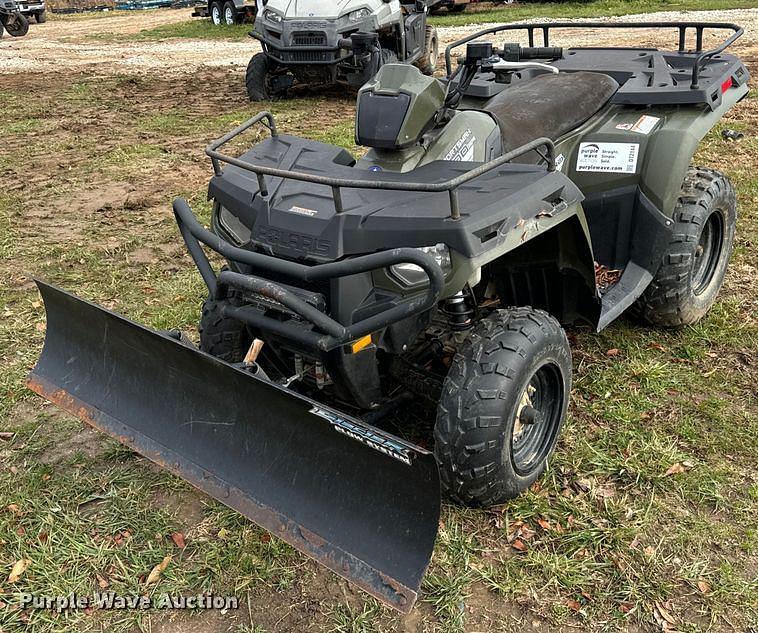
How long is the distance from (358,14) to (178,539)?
803cm

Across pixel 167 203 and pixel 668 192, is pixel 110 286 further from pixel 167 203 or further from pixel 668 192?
pixel 668 192

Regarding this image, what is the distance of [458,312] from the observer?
2.97 metres

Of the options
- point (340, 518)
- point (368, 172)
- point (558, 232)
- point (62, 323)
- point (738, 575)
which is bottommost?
point (738, 575)

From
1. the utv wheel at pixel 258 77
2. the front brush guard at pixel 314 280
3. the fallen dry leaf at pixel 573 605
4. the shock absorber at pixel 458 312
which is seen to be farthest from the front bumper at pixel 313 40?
the fallen dry leaf at pixel 573 605

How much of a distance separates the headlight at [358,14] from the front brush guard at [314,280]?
7.50 meters

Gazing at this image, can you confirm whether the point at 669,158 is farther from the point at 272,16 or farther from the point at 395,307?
the point at 272,16

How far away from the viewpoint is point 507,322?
278cm

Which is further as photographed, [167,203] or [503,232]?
[167,203]

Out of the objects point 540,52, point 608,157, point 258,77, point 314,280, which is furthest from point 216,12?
point 314,280

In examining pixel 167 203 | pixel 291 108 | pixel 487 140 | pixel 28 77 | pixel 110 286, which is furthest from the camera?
pixel 28 77

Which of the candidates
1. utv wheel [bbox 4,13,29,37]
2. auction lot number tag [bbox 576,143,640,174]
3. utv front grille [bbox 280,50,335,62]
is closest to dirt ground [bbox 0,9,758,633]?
utv front grille [bbox 280,50,335,62]

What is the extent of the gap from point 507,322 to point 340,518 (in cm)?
86

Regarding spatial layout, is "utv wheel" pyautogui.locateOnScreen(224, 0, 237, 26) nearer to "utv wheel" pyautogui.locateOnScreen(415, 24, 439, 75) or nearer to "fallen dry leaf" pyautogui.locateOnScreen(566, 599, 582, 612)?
"utv wheel" pyautogui.locateOnScreen(415, 24, 439, 75)

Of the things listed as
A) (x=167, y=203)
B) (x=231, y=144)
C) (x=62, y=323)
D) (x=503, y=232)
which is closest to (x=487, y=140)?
(x=503, y=232)
